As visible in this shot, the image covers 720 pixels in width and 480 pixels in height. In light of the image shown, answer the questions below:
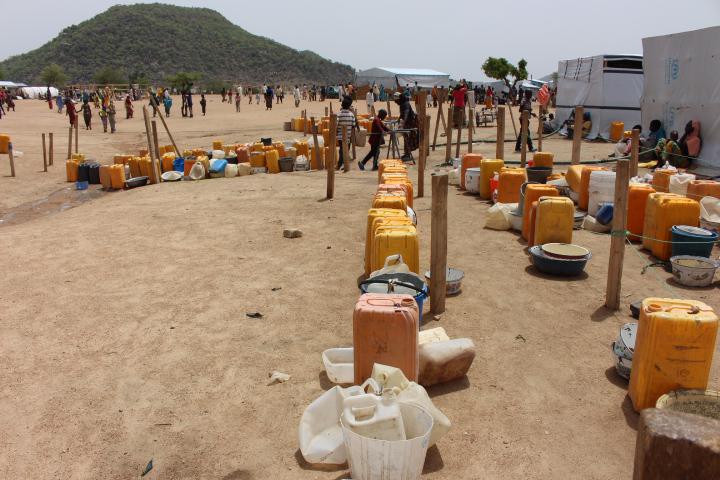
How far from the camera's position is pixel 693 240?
20.6 ft

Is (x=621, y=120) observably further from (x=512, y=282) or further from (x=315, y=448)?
(x=315, y=448)

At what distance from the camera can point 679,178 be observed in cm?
881

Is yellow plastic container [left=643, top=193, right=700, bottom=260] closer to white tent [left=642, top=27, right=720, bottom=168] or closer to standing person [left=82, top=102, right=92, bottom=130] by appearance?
white tent [left=642, top=27, right=720, bottom=168]

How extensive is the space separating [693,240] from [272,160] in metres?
9.93

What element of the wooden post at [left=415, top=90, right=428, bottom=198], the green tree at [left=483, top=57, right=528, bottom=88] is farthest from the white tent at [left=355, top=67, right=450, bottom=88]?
the wooden post at [left=415, top=90, right=428, bottom=198]

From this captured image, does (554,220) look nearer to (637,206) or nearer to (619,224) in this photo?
(637,206)

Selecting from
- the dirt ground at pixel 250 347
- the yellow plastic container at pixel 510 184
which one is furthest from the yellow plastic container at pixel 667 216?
the yellow plastic container at pixel 510 184

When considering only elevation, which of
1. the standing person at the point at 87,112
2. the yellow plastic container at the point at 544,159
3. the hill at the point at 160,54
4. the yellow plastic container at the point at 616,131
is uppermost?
the hill at the point at 160,54

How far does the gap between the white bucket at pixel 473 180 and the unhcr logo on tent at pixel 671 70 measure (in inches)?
267

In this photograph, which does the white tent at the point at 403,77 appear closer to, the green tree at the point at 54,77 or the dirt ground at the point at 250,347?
the dirt ground at the point at 250,347

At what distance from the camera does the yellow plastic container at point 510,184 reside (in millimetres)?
8781

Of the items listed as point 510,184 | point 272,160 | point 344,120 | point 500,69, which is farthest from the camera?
point 500,69

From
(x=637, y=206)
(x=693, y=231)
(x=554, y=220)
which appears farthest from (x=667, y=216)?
(x=554, y=220)

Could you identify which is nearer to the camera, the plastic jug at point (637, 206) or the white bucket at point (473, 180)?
the plastic jug at point (637, 206)
